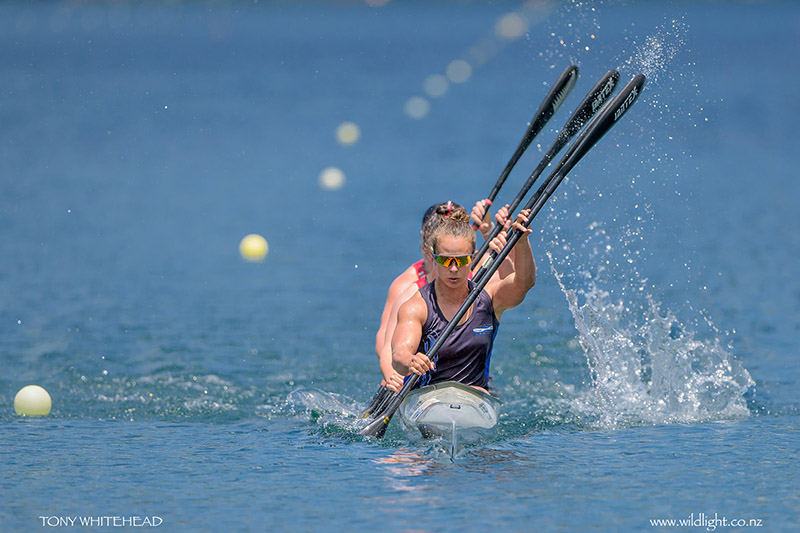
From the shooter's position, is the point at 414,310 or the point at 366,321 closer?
the point at 414,310

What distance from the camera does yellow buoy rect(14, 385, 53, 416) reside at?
8.63 m

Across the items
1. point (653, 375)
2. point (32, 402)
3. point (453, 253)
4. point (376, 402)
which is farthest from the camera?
point (653, 375)

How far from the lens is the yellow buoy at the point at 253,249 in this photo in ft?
50.0

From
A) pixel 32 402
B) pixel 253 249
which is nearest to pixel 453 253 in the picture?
pixel 32 402

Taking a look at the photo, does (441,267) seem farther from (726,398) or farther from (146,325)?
(146,325)

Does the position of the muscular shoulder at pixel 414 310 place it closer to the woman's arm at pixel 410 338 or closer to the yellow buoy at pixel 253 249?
A: the woman's arm at pixel 410 338

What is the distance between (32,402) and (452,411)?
3.69 metres

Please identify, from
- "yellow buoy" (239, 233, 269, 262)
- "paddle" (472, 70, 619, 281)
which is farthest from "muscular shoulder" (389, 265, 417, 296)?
"yellow buoy" (239, 233, 269, 262)

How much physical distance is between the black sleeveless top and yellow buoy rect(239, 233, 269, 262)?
825 centimetres

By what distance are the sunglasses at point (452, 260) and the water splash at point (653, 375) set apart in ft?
6.91

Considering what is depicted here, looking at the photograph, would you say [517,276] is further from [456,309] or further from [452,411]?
[452,411]

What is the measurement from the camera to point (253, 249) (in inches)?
599

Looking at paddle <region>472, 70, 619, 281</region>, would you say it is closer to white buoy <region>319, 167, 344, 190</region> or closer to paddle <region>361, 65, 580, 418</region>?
paddle <region>361, 65, 580, 418</region>

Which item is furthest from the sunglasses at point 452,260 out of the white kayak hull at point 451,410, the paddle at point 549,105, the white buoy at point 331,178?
the white buoy at point 331,178
